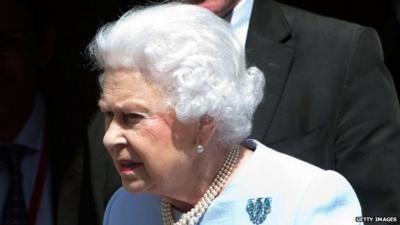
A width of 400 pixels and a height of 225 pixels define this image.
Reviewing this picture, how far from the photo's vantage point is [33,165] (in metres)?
4.34

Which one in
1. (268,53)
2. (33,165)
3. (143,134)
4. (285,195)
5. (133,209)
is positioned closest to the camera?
(143,134)

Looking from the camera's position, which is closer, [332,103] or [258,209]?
[258,209]

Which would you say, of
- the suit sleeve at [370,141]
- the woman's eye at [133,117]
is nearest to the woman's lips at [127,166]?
the woman's eye at [133,117]

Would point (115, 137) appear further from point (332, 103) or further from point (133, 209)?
point (332, 103)

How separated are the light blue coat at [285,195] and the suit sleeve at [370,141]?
2.35 feet

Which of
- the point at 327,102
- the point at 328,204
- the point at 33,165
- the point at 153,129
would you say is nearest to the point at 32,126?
the point at 33,165

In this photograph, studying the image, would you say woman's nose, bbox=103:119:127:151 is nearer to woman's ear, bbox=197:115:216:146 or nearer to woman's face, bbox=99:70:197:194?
woman's face, bbox=99:70:197:194

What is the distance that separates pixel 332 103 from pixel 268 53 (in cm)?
29

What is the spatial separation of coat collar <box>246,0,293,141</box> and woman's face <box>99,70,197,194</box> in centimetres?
88

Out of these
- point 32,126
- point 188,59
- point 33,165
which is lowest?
point 33,165

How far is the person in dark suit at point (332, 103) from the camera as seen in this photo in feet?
11.2

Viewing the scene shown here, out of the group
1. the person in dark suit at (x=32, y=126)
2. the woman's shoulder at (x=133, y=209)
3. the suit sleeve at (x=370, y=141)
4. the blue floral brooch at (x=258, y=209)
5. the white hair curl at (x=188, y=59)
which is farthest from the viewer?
the person in dark suit at (x=32, y=126)

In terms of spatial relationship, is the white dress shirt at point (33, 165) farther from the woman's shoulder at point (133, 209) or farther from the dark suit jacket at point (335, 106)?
the woman's shoulder at point (133, 209)

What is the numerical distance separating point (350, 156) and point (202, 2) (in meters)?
0.72
